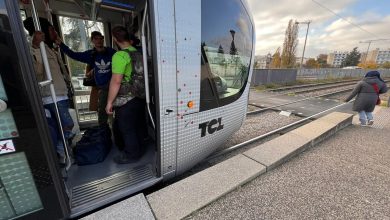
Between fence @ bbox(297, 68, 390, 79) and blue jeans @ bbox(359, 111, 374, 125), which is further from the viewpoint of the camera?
fence @ bbox(297, 68, 390, 79)

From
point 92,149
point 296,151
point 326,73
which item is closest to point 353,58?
point 326,73

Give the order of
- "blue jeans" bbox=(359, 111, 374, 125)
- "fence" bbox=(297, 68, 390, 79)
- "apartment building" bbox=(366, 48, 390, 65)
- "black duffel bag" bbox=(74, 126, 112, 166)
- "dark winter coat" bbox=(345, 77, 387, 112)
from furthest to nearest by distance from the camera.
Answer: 1. "apartment building" bbox=(366, 48, 390, 65)
2. "fence" bbox=(297, 68, 390, 79)
3. "blue jeans" bbox=(359, 111, 374, 125)
4. "dark winter coat" bbox=(345, 77, 387, 112)
5. "black duffel bag" bbox=(74, 126, 112, 166)

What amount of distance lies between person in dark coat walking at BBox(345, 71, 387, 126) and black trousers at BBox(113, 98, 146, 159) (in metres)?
5.89

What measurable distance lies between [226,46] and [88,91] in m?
3.59

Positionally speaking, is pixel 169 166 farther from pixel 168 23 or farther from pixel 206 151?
pixel 168 23

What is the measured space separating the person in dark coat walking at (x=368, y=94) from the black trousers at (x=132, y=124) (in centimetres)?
589

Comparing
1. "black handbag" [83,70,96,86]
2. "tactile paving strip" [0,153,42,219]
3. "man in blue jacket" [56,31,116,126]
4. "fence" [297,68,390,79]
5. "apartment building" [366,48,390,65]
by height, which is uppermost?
"apartment building" [366,48,390,65]

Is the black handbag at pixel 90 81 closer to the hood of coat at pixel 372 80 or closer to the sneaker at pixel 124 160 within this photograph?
the sneaker at pixel 124 160

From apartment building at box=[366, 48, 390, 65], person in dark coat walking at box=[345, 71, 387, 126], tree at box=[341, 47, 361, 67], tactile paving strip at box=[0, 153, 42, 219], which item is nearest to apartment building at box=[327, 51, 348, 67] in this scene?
apartment building at box=[366, 48, 390, 65]

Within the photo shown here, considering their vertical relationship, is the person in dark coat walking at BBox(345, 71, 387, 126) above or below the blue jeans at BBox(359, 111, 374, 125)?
above

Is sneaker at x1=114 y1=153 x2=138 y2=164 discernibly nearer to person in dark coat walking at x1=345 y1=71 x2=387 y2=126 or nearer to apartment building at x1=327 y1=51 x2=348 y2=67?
person in dark coat walking at x1=345 y1=71 x2=387 y2=126

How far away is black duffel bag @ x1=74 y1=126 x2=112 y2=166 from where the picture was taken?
2.68 meters

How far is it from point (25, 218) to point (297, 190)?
300cm

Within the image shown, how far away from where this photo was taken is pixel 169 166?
7.53 ft
